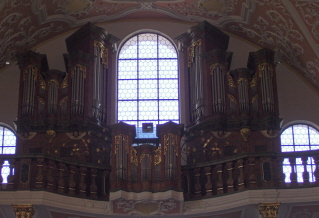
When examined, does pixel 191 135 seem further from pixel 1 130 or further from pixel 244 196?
pixel 1 130

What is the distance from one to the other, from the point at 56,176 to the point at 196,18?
8.81 meters

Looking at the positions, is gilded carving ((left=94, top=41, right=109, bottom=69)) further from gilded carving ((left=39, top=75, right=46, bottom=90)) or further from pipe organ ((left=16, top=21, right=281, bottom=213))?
gilded carving ((left=39, top=75, right=46, bottom=90))

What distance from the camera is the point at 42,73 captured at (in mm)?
24219

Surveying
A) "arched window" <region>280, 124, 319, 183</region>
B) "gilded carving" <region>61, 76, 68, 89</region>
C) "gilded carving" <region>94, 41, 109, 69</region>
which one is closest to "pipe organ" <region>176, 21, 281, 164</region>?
"arched window" <region>280, 124, 319, 183</region>

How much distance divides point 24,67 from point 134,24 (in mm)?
4898

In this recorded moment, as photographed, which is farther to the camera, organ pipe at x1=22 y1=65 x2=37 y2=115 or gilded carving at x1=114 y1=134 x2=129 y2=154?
organ pipe at x1=22 y1=65 x2=37 y2=115

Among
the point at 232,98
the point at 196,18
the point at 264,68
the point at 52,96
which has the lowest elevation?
the point at 232,98

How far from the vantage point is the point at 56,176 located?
20938mm

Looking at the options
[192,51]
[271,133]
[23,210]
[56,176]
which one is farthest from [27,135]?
[271,133]

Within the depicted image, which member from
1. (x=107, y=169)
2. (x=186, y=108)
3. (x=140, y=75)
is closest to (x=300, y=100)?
(x=186, y=108)

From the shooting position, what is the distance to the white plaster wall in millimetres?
25000

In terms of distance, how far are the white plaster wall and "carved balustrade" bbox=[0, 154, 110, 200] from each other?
4.43 m

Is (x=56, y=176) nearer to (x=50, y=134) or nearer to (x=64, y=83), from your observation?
(x=50, y=134)

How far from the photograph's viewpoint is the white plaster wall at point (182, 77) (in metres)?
25.0
